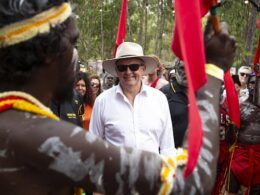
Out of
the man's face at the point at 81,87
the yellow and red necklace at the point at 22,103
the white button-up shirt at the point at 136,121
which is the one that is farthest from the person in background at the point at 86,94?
the yellow and red necklace at the point at 22,103

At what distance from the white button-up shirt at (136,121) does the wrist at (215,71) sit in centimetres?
225

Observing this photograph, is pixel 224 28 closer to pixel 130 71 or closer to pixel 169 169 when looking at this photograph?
pixel 169 169

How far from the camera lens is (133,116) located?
410 centimetres

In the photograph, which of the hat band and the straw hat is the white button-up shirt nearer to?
the straw hat

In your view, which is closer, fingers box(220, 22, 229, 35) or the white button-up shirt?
A: fingers box(220, 22, 229, 35)

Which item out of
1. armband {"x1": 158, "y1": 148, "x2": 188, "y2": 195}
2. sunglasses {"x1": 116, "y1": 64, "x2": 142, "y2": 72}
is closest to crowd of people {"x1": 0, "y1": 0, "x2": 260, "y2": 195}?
armband {"x1": 158, "y1": 148, "x2": 188, "y2": 195}

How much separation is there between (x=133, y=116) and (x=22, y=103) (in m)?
2.48

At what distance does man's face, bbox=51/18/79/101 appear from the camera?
1729 millimetres

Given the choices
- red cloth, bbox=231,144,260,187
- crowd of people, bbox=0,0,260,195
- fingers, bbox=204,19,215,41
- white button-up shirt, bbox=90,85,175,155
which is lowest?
red cloth, bbox=231,144,260,187

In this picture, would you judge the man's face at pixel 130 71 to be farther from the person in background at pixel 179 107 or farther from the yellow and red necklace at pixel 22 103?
the yellow and red necklace at pixel 22 103

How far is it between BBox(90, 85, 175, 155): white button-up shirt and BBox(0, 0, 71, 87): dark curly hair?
2.34m

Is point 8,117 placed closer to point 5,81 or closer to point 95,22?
point 5,81

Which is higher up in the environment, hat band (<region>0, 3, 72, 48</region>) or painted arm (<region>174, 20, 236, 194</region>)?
hat band (<region>0, 3, 72, 48</region>)

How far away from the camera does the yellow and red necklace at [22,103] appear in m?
1.65
